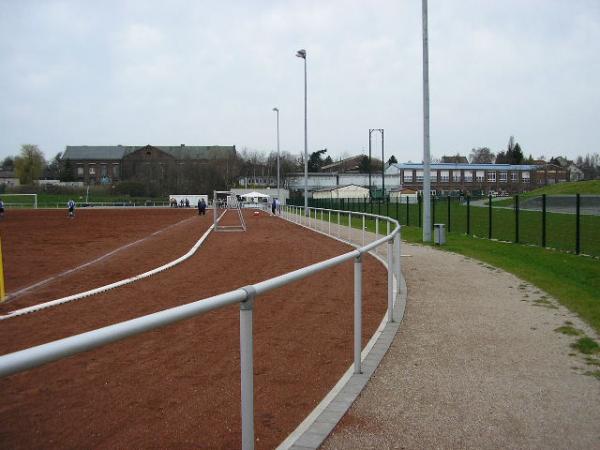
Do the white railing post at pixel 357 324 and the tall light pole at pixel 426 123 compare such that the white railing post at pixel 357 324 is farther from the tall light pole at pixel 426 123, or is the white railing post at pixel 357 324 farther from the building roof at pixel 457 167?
the building roof at pixel 457 167

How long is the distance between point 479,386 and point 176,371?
2628 millimetres

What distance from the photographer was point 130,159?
128m

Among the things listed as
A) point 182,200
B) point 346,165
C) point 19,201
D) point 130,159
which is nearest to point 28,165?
point 130,159

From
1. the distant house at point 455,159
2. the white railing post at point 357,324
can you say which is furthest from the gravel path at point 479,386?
the distant house at point 455,159

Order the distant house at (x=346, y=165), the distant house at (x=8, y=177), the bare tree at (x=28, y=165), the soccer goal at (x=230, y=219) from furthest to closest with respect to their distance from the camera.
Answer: the distant house at (x=346, y=165), the distant house at (x=8, y=177), the bare tree at (x=28, y=165), the soccer goal at (x=230, y=219)

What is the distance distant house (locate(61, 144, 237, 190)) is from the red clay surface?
112835 mm

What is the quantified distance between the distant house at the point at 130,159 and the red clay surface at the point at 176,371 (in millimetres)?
112835

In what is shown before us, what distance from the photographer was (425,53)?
2033 cm

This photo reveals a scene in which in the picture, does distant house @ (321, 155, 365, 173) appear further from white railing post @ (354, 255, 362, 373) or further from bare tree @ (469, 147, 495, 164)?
white railing post @ (354, 255, 362, 373)

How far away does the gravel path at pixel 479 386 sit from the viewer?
4.04 m

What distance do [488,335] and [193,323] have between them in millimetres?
3466

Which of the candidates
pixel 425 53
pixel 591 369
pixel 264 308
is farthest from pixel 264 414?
pixel 425 53

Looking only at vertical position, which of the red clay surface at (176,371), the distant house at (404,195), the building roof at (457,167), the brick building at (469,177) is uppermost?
the building roof at (457,167)

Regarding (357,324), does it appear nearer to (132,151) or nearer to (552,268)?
(552,268)
